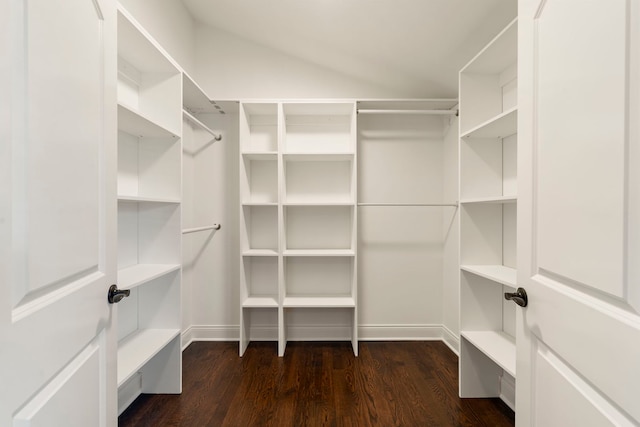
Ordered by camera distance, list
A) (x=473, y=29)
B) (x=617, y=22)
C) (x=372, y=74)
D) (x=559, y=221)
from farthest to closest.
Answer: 1. (x=372, y=74)
2. (x=473, y=29)
3. (x=559, y=221)
4. (x=617, y=22)

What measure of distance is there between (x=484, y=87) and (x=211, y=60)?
2.24 m

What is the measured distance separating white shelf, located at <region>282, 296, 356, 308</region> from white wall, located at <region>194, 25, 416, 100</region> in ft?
5.86

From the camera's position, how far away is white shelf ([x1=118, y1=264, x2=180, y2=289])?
1376mm

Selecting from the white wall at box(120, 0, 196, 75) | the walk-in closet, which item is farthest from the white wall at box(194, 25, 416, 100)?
the white wall at box(120, 0, 196, 75)

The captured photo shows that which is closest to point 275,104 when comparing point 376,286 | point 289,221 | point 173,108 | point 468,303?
point 173,108

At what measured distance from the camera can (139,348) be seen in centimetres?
155

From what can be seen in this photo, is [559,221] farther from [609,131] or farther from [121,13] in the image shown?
[121,13]

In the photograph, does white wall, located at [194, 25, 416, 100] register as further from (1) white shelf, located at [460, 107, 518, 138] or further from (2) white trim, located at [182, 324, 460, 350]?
(2) white trim, located at [182, 324, 460, 350]

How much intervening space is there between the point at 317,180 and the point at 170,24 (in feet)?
5.33

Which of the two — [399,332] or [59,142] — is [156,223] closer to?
[59,142]

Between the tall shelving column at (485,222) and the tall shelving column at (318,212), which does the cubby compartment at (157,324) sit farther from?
the tall shelving column at (485,222)

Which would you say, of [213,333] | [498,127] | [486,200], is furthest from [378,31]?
[213,333]

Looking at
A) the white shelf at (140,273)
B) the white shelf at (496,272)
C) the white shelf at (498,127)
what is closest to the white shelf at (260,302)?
the white shelf at (140,273)

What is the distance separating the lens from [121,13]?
125 cm
